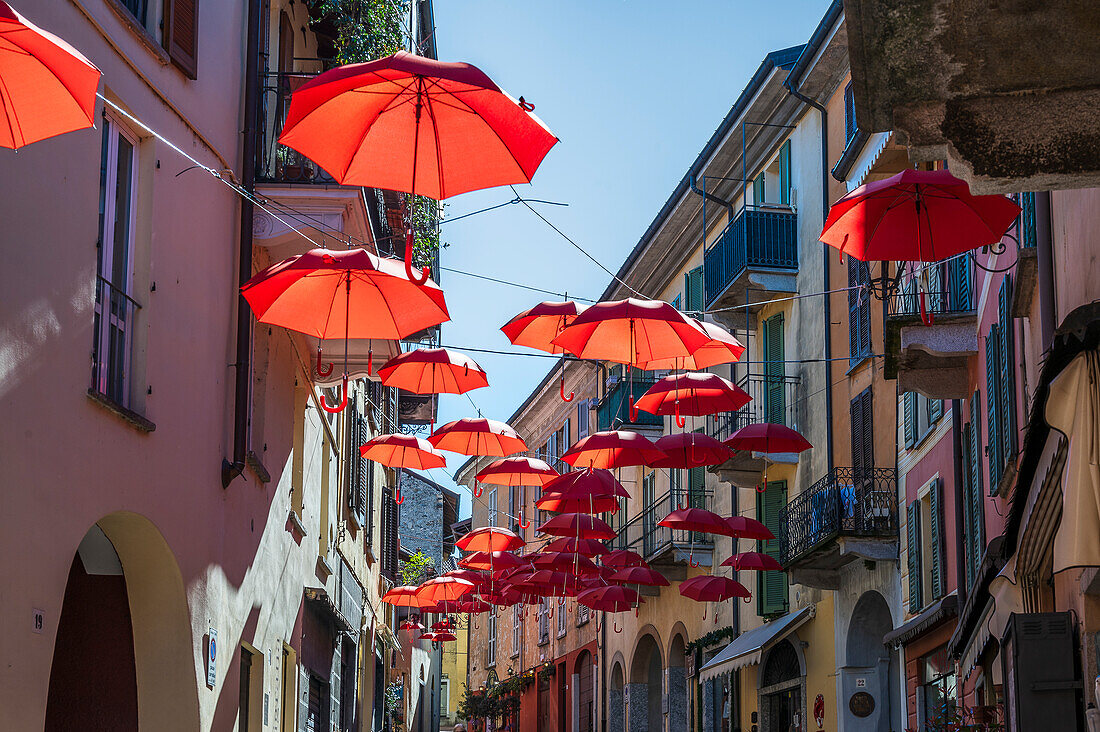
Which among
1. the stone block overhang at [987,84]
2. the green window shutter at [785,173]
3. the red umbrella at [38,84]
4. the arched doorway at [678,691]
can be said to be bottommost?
the arched doorway at [678,691]

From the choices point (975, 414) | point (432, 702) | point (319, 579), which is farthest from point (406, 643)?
point (975, 414)

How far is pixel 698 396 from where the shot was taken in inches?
619

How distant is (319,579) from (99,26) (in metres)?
11.5

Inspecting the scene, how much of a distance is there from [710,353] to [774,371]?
11.6 m

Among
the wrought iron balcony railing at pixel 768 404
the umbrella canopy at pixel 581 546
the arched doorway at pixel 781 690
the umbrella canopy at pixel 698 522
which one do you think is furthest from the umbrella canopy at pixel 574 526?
the arched doorway at pixel 781 690

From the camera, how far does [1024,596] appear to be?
1133cm

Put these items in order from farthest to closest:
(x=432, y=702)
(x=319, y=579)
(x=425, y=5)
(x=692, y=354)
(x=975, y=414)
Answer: (x=432, y=702) < (x=425, y=5) < (x=319, y=579) < (x=975, y=414) < (x=692, y=354)

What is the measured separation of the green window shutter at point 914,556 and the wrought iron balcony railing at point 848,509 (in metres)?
0.93

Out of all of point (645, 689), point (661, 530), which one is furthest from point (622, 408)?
point (645, 689)

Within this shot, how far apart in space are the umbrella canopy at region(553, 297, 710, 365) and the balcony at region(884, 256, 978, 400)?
330 cm

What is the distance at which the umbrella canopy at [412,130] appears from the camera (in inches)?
332

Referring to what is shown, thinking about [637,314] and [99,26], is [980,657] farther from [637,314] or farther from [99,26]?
[99,26]

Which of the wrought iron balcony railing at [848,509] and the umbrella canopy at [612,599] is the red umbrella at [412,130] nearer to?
the wrought iron balcony railing at [848,509]

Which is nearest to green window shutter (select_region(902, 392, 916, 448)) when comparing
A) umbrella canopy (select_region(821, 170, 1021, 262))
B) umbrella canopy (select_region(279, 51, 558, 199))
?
umbrella canopy (select_region(821, 170, 1021, 262))
